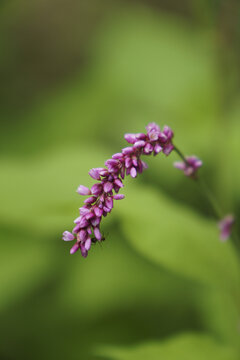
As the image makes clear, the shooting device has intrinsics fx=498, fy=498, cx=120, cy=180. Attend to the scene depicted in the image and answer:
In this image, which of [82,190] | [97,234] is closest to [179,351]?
[97,234]

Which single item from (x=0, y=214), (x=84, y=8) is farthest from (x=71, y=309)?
(x=84, y=8)

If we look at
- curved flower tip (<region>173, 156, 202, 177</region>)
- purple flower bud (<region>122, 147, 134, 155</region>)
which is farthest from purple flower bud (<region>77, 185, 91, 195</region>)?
curved flower tip (<region>173, 156, 202, 177</region>)

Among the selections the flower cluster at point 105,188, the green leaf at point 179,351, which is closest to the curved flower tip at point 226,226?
the green leaf at point 179,351

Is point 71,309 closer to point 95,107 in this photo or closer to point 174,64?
point 95,107

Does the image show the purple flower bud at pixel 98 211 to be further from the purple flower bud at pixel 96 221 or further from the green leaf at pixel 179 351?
the green leaf at pixel 179 351

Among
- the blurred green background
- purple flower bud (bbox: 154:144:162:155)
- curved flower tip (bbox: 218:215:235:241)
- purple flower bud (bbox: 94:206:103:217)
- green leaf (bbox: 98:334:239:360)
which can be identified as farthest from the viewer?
the blurred green background

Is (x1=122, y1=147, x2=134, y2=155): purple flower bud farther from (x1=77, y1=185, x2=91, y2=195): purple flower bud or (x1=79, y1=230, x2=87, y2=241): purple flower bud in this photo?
(x1=79, y1=230, x2=87, y2=241): purple flower bud

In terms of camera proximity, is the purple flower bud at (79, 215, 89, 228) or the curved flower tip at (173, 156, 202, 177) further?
the curved flower tip at (173, 156, 202, 177)
